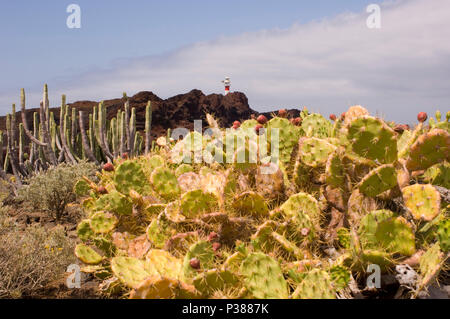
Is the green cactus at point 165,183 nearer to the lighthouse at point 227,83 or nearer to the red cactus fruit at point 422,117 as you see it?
the red cactus fruit at point 422,117

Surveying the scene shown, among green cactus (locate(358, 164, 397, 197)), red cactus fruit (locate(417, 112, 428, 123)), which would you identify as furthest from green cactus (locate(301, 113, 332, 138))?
green cactus (locate(358, 164, 397, 197))

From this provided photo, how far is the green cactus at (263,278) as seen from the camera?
2.89m

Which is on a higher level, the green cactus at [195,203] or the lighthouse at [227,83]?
the lighthouse at [227,83]

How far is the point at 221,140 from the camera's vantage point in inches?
185

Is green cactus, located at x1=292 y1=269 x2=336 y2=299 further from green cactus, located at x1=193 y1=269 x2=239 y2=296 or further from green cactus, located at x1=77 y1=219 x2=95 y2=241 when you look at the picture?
green cactus, located at x1=77 y1=219 x2=95 y2=241

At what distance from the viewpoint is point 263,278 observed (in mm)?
2898

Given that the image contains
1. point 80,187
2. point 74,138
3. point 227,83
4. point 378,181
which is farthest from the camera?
point 227,83

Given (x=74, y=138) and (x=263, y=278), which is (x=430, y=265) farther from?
(x=74, y=138)

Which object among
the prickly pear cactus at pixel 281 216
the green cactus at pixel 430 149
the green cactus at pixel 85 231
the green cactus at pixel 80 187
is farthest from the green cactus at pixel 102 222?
the green cactus at pixel 430 149

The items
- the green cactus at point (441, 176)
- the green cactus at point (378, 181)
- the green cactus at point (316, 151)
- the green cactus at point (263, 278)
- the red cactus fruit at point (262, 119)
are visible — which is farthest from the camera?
the red cactus fruit at point (262, 119)

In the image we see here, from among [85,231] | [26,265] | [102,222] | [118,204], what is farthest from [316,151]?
[26,265]

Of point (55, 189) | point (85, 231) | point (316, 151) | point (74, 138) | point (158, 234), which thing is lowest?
point (55, 189)

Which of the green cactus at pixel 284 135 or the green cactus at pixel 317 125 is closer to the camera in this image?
the green cactus at pixel 284 135
